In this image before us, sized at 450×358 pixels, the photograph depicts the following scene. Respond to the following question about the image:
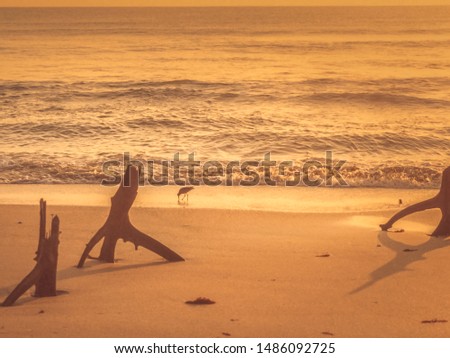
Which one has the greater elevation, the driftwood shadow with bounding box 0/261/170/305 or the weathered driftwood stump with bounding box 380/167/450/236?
the weathered driftwood stump with bounding box 380/167/450/236

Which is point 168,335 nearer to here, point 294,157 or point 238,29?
point 294,157

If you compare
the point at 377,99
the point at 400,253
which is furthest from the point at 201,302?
the point at 377,99

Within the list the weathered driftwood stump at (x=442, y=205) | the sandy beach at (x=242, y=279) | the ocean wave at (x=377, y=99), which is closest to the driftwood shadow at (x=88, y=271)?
the sandy beach at (x=242, y=279)

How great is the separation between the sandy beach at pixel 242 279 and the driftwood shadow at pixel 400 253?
0.04 ft

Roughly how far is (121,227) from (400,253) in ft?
11.4

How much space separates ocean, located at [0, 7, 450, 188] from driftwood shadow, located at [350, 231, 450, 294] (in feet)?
19.3

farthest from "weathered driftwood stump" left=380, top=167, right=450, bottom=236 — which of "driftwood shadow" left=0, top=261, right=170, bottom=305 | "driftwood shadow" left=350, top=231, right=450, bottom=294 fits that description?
"driftwood shadow" left=0, top=261, right=170, bottom=305

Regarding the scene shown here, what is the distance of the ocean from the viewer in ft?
68.5

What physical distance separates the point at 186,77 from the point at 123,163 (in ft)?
72.9

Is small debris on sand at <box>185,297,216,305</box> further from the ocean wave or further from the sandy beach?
the ocean wave

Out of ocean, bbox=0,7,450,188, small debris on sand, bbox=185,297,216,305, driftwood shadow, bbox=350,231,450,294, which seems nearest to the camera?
small debris on sand, bbox=185,297,216,305

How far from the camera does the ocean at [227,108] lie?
20.9 m

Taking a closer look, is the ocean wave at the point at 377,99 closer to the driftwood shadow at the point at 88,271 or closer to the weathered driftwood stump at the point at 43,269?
the driftwood shadow at the point at 88,271

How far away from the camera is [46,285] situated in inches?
332
